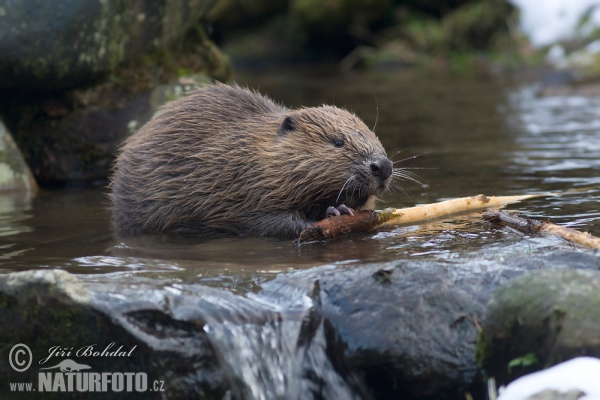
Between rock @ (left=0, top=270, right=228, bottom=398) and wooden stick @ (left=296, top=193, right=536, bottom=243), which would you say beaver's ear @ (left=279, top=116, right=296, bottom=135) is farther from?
rock @ (left=0, top=270, right=228, bottom=398)

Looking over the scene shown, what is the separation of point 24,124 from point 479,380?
5383mm

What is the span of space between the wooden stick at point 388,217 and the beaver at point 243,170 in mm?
100

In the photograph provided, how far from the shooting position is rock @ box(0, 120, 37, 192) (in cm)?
713

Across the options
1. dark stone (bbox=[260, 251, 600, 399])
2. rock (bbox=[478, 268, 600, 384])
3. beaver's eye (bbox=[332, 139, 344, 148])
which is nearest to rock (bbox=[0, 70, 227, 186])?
beaver's eye (bbox=[332, 139, 344, 148])

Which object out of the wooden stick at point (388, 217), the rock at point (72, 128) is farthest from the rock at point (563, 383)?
the rock at point (72, 128)

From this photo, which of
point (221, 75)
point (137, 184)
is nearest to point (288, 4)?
point (221, 75)

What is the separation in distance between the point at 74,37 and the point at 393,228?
3276mm

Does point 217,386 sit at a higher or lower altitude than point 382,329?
lower

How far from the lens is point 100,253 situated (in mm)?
4781

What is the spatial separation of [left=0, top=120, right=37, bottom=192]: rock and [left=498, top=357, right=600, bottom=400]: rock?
16.9 feet

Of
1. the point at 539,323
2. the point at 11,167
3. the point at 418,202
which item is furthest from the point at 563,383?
the point at 11,167

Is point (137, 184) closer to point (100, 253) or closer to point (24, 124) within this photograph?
point (100, 253)

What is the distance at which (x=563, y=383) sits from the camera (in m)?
3.09

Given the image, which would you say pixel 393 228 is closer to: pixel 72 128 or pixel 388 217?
pixel 388 217
